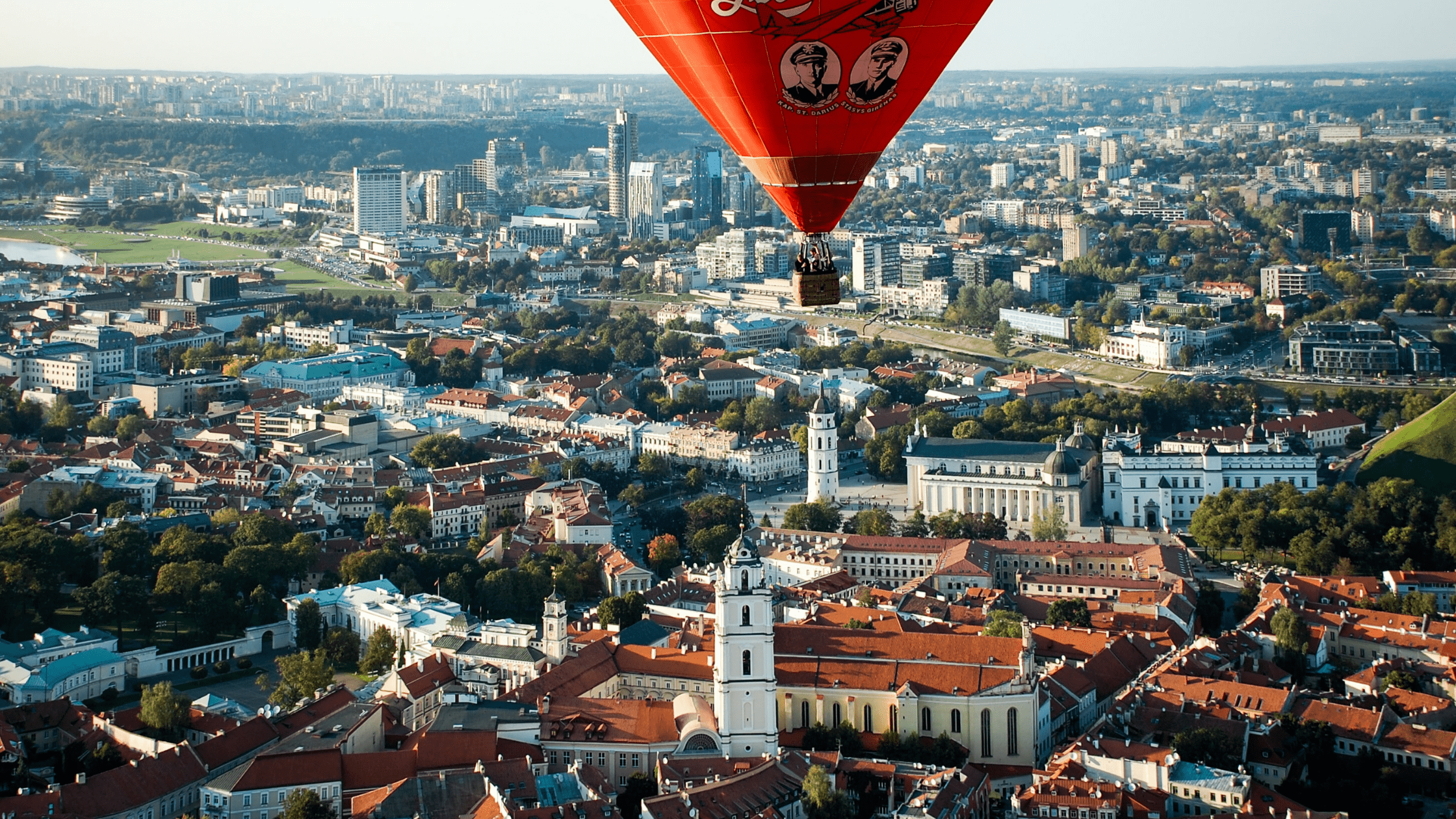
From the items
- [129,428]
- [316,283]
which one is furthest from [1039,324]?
[129,428]

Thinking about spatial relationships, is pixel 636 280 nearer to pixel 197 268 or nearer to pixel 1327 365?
pixel 197 268

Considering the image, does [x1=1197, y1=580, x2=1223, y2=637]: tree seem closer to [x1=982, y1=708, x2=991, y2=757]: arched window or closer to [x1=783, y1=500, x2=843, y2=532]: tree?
[x1=982, y1=708, x2=991, y2=757]: arched window

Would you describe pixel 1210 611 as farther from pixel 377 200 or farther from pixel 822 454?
pixel 377 200

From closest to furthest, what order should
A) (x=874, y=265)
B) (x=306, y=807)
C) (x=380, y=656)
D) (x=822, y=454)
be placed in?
(x=306, y=807), (x=380, y=656), (x=822, y=454), (x=874, y=265)

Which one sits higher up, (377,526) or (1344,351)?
(1344,351)

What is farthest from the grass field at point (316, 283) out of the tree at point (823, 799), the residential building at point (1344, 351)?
the tree at point (823, 799)

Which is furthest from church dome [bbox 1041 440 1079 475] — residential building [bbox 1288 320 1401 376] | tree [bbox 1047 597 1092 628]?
residential building [bbox 1288 320 1401 376]
